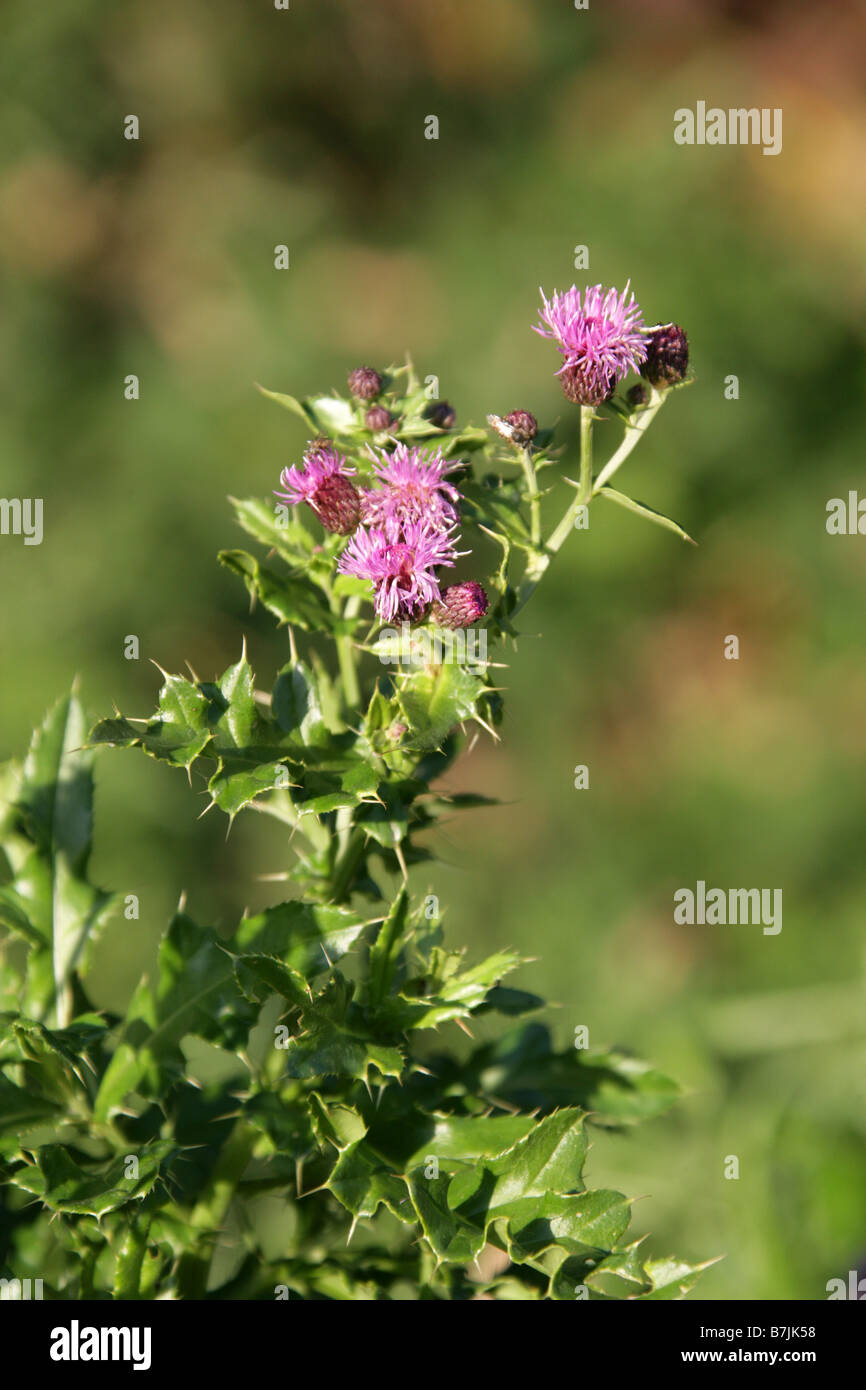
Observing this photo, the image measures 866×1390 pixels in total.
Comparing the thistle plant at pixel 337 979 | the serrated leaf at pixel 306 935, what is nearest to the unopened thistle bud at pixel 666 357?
the thistle plant at pixel 337 979

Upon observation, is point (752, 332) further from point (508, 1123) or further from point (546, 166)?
Result: point (508, 1123)

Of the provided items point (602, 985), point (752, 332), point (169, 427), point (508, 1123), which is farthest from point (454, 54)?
point (508, 1123)

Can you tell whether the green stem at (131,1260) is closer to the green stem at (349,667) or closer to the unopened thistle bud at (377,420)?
the green stem at (349,667)

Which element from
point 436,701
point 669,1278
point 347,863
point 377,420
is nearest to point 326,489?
point 377,420

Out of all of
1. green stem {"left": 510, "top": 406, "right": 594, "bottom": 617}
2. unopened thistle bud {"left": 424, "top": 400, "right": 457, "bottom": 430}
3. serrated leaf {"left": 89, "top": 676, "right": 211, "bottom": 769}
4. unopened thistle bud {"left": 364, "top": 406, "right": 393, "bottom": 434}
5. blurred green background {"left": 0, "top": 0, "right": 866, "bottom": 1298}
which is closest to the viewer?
serrated leaf {"left": 89, "top": 676, "right": 211, "bottom": 769}

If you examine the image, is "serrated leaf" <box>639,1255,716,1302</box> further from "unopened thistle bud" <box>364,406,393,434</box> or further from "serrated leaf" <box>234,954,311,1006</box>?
"unopened thistle bud" <box>364,406,393,434</box>

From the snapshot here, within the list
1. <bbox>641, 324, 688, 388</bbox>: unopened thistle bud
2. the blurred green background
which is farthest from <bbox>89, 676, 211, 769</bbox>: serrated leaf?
the blurred green background
